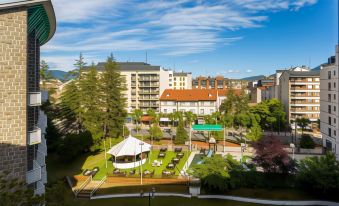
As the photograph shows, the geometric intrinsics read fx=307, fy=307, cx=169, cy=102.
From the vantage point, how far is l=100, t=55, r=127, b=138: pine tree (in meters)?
52.7

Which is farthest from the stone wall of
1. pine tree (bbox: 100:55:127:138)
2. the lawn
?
pine tree (bbox: 100:55:127:138)

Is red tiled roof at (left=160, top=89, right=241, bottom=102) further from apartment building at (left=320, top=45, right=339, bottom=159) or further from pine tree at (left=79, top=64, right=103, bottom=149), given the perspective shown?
pine tree at (left=79, top=64, right=103, bottom=149)

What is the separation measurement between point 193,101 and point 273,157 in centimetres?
4519

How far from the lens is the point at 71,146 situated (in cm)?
4097

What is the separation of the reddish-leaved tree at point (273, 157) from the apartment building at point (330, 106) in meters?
18.2

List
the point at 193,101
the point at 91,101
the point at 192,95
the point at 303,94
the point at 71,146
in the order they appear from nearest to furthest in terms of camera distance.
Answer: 1. the point at 71,146
2. the point at 91,101
3. the point at 303,94
4. the point at 193,101
5. the point at 192,95

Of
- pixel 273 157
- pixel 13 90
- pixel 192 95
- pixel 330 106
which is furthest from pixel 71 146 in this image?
pixel 192 95

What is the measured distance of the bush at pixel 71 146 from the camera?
40844mm

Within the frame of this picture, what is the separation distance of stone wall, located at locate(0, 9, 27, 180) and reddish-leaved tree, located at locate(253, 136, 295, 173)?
24079mm

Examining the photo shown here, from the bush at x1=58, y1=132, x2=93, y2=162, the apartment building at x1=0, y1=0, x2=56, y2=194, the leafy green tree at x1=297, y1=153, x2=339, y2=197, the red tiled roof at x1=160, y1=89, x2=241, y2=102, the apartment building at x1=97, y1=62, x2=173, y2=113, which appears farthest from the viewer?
the apartment building at x1=97, y1=62, x2=173, y2=113

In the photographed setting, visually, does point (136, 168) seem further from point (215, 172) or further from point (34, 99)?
point (34, 99)

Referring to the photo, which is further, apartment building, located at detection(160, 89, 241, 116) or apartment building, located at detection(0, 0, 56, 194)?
apartment building, located at detection(160, 89, 241, 116)

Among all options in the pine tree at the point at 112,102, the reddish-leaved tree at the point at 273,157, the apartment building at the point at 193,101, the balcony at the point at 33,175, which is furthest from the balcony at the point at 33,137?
the apartment building at the point at 193,101

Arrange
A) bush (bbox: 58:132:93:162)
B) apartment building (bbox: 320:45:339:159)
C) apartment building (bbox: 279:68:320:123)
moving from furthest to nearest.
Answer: apartment building (bbox: 279:68:320:123) < apartment building (bbox: 320:45:339:159) < bush (bbox: 58:132:93:162)
